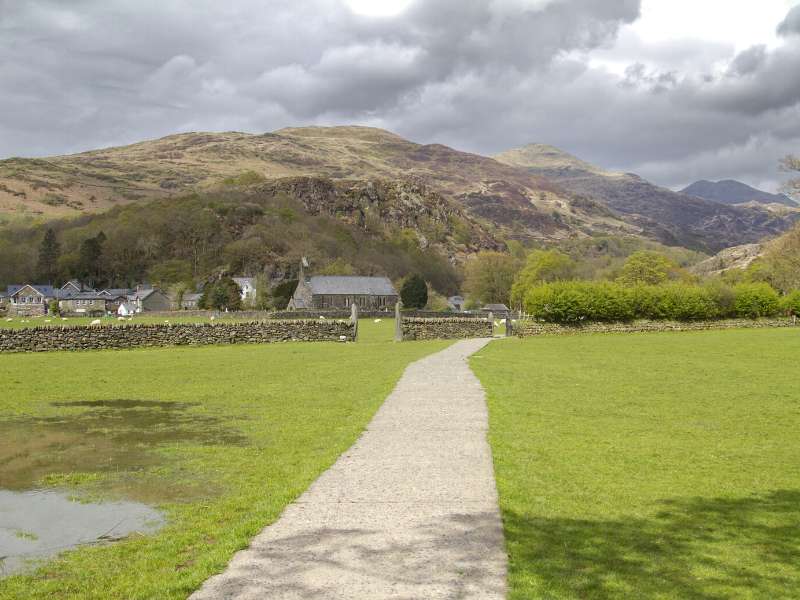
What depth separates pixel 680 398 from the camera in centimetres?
1897

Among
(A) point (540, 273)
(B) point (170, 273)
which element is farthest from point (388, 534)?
(B) point (170, 273)

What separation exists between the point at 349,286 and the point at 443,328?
66272 millimetres

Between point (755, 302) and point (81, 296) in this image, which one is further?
point (81, 296)

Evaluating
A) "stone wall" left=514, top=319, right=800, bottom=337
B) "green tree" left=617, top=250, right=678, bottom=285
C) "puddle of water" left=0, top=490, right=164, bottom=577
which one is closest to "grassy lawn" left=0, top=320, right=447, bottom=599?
"puddle of water" left=0, top=490, right=164, bottom=577

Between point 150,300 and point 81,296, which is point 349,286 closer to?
point 150,300

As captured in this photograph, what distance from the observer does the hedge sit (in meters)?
57.2

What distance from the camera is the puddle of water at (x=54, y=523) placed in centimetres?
738

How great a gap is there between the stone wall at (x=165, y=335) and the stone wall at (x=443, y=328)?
433 cm

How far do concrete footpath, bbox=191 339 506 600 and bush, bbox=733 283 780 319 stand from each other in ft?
209

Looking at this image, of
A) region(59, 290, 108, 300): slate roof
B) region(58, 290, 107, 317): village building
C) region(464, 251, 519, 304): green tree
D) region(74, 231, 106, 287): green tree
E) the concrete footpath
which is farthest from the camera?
region(74, 231, 106, 287): green tree

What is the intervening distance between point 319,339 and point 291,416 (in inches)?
1190

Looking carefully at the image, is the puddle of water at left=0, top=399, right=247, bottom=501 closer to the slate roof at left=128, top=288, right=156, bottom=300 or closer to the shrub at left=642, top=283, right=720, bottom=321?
the shrub at left=642, top=283, right=720, bottom=321

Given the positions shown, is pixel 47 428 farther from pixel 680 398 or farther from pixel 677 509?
pixel 680 398

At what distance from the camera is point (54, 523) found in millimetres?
8227
